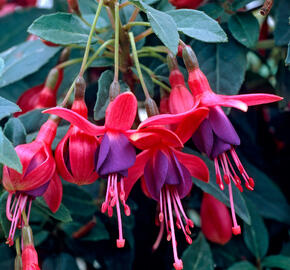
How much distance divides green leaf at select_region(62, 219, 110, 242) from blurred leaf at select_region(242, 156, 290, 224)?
0.31 metres

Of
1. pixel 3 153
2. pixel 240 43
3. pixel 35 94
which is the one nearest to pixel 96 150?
pixel 3 153

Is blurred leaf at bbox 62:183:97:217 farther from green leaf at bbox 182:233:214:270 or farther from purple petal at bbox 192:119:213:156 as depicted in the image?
purple petal at bbox 192:119:213:156

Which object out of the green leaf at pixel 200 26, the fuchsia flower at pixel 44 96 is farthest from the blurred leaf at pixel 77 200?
the green leaf at pixel 200 26

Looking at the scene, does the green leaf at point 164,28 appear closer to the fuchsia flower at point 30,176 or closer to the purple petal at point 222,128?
the purple petal at point 222,128

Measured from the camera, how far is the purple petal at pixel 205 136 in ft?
1.93

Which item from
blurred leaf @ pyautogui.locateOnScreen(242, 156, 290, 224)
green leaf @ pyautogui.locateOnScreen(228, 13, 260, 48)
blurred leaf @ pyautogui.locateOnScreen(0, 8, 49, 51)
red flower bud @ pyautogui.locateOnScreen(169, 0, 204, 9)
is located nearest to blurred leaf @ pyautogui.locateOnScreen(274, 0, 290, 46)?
green leaf @ pyautogui.locateOnScreen(228, 13, 260, 48)

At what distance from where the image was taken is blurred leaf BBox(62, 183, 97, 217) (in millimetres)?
848

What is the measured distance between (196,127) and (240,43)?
297 mm

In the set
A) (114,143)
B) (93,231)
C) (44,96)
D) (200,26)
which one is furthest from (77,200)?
(200,26)

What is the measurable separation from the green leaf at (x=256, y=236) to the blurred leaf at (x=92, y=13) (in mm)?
454

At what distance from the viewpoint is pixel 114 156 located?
56 centimetres

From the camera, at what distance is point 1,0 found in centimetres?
119

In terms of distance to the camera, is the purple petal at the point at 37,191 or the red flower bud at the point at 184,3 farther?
the red flower bud at the point at 184,3

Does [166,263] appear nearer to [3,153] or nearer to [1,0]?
[3,153]
